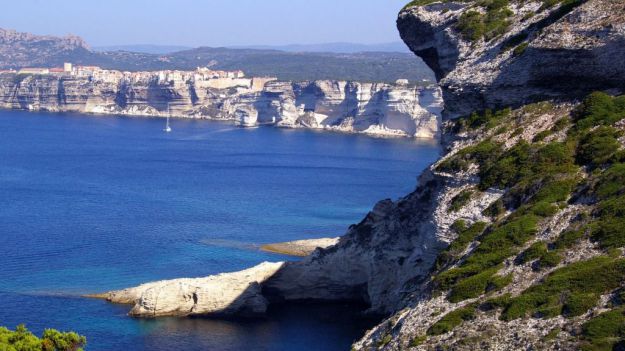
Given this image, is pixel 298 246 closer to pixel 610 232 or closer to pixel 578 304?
pixel 610 232

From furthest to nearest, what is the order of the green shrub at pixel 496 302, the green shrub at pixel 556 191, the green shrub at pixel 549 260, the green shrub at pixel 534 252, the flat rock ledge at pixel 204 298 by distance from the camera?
the flat rock ledge at pixel 204 298
the green shrub at pixel 556 191
the green shrub at pixel 534 252
the green shrub at pixel 549 260
the green shrub at pixel 496 302

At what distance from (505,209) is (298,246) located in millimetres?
27351

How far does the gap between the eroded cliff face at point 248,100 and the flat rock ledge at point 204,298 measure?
339 feet

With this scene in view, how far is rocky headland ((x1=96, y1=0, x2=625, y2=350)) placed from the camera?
23.2 meters

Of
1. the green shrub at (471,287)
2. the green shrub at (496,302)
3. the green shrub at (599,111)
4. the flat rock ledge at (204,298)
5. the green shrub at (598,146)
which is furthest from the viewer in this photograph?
the flat rock ledge at (204,298)

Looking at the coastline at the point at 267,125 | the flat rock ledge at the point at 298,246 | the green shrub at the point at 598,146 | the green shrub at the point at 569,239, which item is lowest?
the coastline at the point at 267,125

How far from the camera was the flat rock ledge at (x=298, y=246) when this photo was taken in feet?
179

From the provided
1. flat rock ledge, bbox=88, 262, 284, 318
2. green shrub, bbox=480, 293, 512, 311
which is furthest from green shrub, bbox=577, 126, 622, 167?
flat rock ledge, bbox=88, 262, 284, 318

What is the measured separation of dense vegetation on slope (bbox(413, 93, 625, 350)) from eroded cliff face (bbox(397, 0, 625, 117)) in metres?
0.85

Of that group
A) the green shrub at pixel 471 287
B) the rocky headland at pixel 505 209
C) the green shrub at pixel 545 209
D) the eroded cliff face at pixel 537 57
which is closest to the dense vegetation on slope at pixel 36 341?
the rocky headland at pixel 505 209

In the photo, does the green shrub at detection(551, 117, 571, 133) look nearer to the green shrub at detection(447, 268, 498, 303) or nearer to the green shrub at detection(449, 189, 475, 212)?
the green shrub at detection(449, 189, 475, 212)

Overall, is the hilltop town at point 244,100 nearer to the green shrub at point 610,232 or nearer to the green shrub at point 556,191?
the green shrub at point 556,191

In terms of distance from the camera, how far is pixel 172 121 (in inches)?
6757

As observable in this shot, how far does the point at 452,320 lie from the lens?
24297 mm
